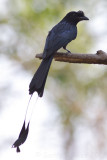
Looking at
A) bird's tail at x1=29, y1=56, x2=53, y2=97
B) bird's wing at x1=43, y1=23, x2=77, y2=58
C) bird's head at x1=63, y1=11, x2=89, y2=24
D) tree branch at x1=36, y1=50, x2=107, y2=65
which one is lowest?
bird's tail at x1=29, y1=56, x2=53, y2=97

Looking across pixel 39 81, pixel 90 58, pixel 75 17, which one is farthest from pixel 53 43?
pixel 75 17

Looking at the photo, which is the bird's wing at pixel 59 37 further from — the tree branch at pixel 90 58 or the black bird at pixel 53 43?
the tree branch at pixel 90 58

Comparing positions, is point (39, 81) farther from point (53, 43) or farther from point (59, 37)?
point (59, 37)

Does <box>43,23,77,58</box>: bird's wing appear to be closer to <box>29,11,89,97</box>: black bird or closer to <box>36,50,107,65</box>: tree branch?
<box>29,11,89,97</box>: black bird

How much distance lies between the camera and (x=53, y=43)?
488cm

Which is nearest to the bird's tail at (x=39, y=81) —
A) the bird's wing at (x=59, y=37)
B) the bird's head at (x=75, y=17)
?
the bird's wing at (x=59, y=37)

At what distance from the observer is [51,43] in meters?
4.88

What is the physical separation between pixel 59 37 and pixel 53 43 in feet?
0.70

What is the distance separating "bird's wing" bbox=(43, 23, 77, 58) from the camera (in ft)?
15.6

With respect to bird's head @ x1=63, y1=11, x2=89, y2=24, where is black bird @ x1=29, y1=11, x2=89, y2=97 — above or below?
below

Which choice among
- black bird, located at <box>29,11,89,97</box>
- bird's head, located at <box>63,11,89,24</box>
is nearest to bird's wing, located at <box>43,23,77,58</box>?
black bird, located at <box>29,11,89,97</box>

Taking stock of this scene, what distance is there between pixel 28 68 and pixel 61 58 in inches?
148

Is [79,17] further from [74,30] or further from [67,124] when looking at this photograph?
[67,124]

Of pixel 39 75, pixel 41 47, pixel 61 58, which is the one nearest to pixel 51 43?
pixel 61 58
